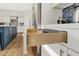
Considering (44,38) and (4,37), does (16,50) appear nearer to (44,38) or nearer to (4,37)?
(44,38)

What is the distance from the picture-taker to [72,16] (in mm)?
935

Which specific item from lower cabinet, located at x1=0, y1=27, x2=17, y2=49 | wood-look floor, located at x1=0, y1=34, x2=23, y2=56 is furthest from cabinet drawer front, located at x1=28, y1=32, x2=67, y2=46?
lower cabinet, located at x1=0, y1=27, x2=17, y2=49

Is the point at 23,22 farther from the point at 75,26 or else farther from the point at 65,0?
the point at 65,0

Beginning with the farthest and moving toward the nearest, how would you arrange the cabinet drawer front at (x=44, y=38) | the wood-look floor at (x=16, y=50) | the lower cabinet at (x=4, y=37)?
the lower cabinet at (x=4, y=37) → the wood-look floor at (x=16, y=50) → the cabinet drawer front at (x=44, y=38)

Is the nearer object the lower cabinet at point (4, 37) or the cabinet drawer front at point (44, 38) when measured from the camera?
the cabinet drawer front at point (44, 38)

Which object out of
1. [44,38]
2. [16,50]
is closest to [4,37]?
[16,50]

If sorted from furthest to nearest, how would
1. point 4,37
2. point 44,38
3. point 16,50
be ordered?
point 4,37
point 16,50
point 44,38

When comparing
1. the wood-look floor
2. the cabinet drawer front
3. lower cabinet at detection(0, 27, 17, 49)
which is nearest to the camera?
the cabinet drawer front

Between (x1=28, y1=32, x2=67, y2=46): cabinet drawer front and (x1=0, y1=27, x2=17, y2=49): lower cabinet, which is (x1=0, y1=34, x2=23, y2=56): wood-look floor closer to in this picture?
(x1=28, y1=32, x2=67, y2=46): cabinet drawer front

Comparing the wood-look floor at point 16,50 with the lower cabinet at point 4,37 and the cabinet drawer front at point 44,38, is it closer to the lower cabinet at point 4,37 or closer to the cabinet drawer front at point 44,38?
the cabinet drawer front at point 44,38

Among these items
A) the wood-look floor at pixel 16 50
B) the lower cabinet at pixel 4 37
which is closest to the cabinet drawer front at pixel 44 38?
the wood-look floor at pixel 16 50

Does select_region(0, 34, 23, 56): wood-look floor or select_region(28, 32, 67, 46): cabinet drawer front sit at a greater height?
select_region(28, 32, 67, 46): cabinet drawer front

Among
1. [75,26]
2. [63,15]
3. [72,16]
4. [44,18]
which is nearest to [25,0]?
[75,26]

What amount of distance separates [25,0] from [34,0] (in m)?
0.03
